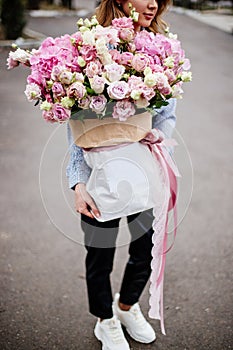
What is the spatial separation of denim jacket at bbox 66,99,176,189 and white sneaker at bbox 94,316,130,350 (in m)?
0.83

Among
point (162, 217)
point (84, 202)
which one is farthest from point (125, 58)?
point (162, 217)

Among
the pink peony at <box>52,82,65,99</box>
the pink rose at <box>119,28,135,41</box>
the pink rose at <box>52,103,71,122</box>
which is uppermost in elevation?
the pink rose at <box>119,28,135,41</box>

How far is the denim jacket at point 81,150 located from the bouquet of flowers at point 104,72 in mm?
224

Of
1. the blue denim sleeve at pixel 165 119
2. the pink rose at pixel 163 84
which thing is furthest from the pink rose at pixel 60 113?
the blue denim sleeve at pixel 165 119

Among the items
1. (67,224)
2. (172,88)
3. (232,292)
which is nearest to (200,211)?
(232,292)

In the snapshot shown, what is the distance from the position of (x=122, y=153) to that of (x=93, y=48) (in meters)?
0.46

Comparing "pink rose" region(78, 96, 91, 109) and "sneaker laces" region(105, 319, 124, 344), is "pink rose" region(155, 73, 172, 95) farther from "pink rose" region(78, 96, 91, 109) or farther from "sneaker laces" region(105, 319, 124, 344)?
"sneaker laces" region(105, 319, 124, 344)

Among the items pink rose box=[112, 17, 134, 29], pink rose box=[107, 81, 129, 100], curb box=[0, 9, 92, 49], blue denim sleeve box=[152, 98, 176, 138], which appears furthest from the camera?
curb box=[0, 9, 92, 49]

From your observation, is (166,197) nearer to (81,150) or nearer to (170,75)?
(81,150)

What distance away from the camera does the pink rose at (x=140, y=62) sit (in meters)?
2.30

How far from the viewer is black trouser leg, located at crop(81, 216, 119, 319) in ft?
8.87

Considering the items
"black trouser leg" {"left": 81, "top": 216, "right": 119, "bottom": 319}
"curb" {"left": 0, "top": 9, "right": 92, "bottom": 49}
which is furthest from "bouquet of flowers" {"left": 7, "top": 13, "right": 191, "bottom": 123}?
"curb" {"left": 0, "top": 9, "right": 92, "bottom": 49}

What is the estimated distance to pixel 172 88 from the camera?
7.86 ft

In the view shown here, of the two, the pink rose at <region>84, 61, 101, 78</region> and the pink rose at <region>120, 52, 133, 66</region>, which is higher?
the pink rose at <region>120, 52, 133, 66</region>
